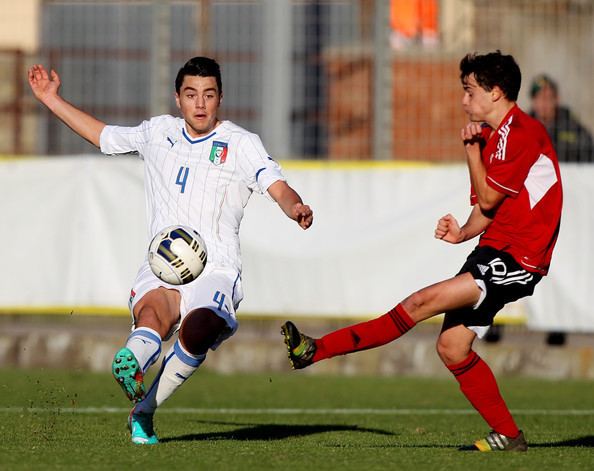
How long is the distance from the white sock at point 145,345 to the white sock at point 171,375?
29cm

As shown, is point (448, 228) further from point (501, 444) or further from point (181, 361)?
point (181, 361)

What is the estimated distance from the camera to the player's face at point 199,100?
7.77 meters

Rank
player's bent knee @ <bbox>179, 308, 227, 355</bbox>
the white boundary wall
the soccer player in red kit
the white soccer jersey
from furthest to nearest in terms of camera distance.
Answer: the white boundary wall
the white soccer jersey
player's bent knee @ <bbox>179, 308, 227, 355</bbox>
the soccer player in red kit

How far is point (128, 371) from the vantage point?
6.91 metres

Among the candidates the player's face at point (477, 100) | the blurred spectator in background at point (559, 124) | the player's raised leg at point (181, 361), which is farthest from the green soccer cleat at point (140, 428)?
the blurred spectator in background at point (559, 124)

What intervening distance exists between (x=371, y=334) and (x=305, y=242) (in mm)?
5753

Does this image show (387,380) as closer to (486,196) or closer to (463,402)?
(463,402)

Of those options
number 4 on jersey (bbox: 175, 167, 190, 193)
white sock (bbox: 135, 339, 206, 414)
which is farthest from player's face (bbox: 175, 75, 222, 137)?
white sock (bbox: 135, 339, 206, 414)

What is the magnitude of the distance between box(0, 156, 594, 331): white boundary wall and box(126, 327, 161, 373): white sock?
570 centimetres

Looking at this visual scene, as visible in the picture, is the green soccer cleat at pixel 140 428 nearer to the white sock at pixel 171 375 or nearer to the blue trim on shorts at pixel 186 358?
the white sock at pixel 171 375

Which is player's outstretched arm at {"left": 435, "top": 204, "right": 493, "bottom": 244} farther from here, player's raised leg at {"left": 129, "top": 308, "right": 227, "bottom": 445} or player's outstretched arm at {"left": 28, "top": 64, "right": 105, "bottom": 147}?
player's outstretched arm at {"left": 28, "top": 64, "right": 105, "bottom": 147}

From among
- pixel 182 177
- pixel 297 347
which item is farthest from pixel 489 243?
pixel 182 177

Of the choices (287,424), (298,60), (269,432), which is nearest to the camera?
(269,432)

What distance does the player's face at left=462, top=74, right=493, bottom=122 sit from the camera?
7.55 m
